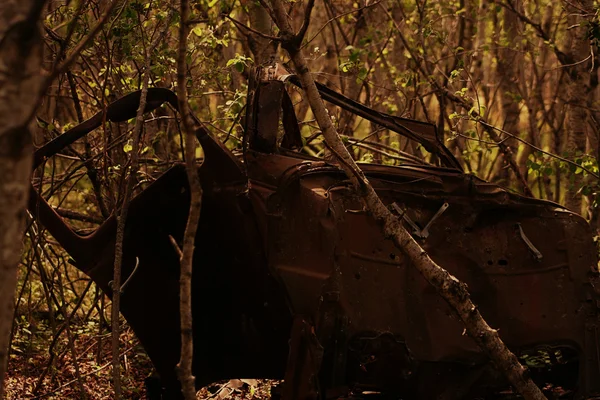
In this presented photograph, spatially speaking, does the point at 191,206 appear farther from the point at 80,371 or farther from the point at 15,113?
the point at 80,371

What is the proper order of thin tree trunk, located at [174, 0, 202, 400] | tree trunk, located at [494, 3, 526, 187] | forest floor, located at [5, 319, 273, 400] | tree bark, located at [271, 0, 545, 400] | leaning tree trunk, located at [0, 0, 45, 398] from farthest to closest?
tree trunk, located at [494, 3, 526, 187], forest floor, located at [5, 319, 273, 400], tree bark, located at [271, 0, 545, 400], thin tree trunk, located at [174, 0, 202, 400], leaning tree trunk, located at [0, 0, 45, 398]

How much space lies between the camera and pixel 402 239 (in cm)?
407

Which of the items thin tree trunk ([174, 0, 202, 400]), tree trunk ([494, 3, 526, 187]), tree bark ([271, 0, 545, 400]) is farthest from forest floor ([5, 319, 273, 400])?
tree trunk ([494, 3, 526, 187])

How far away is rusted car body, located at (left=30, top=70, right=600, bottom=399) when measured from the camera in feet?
14.0

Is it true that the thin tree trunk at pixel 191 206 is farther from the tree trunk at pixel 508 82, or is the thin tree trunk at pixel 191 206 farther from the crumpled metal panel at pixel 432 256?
the tree trunk at pixel 508 82

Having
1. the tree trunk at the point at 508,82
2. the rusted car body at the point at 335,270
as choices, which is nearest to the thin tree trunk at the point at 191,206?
the rusted car body at the point at 335,270

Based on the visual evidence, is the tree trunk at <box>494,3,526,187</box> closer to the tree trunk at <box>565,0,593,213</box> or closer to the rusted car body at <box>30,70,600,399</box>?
the tree trunk at <box>565,0,593,213</box>

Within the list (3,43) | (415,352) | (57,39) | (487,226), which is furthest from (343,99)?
(3,43)

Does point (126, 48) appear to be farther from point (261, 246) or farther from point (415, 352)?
point (415, 352)

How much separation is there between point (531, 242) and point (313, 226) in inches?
Answer: 56.3

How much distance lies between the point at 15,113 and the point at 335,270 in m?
2.12

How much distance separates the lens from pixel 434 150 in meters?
5.16

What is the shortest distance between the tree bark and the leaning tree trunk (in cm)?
154

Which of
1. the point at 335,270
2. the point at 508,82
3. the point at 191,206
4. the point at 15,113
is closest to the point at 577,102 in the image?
the point at 508,82
